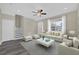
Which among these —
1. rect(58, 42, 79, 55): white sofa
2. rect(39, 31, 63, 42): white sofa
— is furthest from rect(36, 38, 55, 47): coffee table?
rect(58, 42, 79, 55): white sofa

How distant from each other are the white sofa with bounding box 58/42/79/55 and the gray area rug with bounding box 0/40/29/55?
843mm

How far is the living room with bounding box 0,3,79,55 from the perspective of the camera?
2217 millimetres

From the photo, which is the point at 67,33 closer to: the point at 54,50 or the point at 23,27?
the point at 54,50

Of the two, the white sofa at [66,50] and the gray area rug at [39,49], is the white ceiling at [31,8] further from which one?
the white sofa at [66,50]

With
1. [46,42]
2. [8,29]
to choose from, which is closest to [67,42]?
[46,42]

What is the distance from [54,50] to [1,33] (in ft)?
4.68

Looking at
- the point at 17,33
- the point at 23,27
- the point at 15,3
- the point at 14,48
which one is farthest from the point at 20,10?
the point at 14,48

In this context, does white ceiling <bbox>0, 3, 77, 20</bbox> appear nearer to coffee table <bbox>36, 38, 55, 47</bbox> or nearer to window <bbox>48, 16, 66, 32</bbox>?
window <bbox>48, 16, 66, 32</bbox>

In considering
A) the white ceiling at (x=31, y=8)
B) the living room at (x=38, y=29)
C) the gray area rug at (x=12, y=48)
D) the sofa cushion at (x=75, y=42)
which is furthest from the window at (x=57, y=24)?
the gray area rug at (x=12, y=48)

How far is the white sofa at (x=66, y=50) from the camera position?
2.15 meters

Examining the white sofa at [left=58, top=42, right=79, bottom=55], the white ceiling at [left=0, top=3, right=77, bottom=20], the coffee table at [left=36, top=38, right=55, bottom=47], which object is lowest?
the white sofa at [left=58, top=42, right=79, bottom=55]

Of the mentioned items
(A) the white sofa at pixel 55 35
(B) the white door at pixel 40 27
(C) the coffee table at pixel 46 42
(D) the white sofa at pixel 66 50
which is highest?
(B) the white door at pixel 40 27
